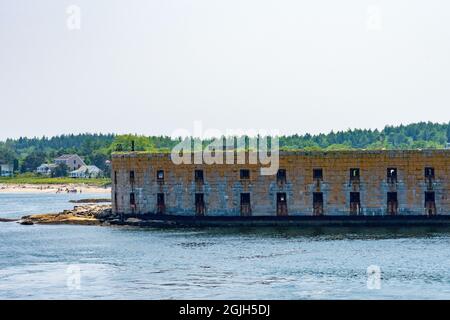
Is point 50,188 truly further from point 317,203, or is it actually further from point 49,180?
point 317,203

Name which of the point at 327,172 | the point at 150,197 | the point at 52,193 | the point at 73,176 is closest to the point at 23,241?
the point at 150,197

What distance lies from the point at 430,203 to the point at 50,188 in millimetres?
115216

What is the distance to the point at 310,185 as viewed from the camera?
2415 inches

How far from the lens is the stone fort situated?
198 feet

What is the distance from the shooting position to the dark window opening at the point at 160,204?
210 ft

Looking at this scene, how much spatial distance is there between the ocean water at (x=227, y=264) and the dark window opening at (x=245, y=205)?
6.51ft

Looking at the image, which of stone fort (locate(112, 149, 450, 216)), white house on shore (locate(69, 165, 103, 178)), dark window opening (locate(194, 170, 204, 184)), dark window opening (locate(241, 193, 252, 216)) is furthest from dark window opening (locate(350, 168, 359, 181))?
white house on shore (locate(69, 165, 103, 178))

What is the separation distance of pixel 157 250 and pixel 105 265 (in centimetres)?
548

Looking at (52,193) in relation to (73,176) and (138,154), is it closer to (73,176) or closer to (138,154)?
(73,176)

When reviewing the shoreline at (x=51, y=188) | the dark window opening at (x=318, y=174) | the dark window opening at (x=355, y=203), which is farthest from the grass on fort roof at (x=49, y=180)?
the dark window opening at (x=355, y=203)

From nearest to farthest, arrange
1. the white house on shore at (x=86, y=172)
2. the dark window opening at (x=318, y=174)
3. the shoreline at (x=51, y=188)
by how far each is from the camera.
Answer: the dark window opening at (x=318, y=174) < the shoreline at (x=51, y=188) < the white house on shore at (x=86, y=172)

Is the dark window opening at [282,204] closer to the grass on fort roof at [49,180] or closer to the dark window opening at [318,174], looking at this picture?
the dark window opening at [318,174]

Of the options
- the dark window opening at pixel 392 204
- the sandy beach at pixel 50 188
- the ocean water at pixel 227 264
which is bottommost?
the ocean water at pixel 227 264

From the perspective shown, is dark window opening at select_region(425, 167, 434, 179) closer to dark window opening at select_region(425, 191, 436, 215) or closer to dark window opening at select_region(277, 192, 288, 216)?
dark window opening at select_region(425, 191, 436, 215)
